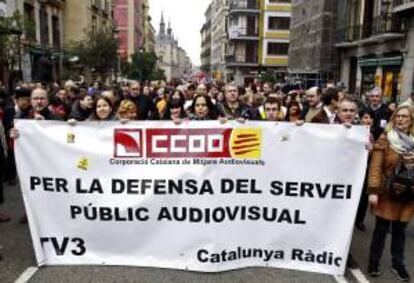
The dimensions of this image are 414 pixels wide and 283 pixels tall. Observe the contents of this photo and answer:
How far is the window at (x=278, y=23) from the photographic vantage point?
67625 millimetres

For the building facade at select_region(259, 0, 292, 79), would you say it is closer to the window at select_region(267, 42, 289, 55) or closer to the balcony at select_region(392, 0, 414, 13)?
the window at select_region(267, 42, 289, 55)

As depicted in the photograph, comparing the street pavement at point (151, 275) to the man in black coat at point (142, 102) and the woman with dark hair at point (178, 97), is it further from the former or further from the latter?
the man in black coat at point (142, 102)

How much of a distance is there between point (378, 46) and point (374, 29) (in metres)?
1.27

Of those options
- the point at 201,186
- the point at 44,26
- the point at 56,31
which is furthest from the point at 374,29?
the point at 201,186

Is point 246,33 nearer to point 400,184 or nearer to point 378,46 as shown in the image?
point 378,46

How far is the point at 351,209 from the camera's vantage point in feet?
15.8

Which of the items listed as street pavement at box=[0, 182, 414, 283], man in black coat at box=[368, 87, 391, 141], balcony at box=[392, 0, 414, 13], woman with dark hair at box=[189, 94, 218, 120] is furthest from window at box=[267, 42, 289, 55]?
street pavement at box=[0, 182, 414, 283]

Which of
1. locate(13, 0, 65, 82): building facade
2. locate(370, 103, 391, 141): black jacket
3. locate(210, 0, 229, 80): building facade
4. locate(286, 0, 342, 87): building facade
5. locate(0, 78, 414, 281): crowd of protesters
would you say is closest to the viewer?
locate(0, 78, 414, 281): crowd of protesters

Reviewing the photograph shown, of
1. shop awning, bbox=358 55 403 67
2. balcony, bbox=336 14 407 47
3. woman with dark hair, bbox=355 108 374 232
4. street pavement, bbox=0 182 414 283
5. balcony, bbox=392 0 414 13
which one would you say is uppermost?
balcony, bbox=392 0 414 13

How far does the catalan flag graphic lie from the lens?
15.7ft

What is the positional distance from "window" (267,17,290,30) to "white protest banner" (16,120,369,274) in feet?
213

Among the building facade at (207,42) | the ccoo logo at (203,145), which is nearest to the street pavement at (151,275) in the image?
the ccoo logo at (203,145)

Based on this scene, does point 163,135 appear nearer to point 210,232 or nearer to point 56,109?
point 210,232

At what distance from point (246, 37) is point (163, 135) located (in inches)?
2569
